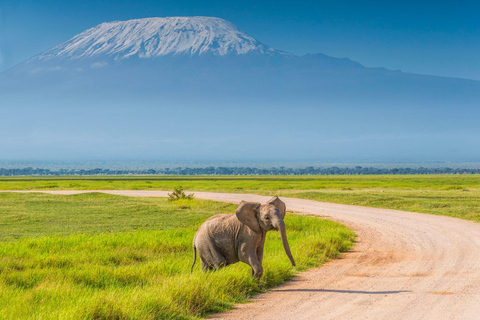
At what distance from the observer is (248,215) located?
10234 mm

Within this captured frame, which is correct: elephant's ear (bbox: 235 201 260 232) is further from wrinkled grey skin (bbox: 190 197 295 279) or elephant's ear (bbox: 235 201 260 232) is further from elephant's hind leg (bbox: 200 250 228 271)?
elephant's hind leg (bbox: 200 250 228 271)

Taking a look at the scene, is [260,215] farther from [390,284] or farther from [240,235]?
[390,284]

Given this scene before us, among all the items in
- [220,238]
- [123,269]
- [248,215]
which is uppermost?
[248,215]

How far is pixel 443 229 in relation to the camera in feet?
68.7

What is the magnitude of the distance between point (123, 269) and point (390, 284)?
6301 millimetres

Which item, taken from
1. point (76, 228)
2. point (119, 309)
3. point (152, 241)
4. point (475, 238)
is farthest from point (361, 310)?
point (76, 228)

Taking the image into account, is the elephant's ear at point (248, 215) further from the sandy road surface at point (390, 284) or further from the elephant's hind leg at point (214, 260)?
the sandy road surface at point (390, 284)

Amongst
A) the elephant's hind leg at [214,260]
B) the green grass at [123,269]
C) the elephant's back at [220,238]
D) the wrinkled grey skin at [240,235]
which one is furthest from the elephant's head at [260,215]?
the green grass at [123,269]

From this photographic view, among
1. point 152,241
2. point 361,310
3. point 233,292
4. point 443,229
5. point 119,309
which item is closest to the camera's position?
point 119,309

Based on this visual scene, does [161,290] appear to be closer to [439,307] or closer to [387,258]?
[439,307]

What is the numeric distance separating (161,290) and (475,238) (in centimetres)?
1327

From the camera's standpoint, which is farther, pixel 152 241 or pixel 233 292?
pixel 152 241

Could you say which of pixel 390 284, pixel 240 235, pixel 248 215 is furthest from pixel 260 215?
pixel 390 284

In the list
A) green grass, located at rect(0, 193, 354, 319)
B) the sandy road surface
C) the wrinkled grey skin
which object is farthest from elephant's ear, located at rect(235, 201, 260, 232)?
the sandy road surface
